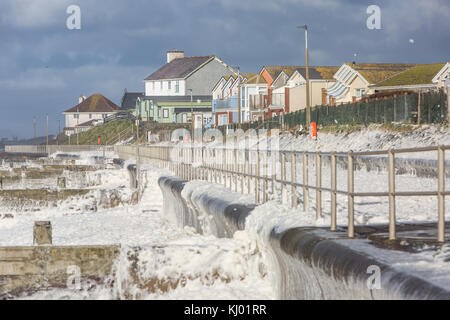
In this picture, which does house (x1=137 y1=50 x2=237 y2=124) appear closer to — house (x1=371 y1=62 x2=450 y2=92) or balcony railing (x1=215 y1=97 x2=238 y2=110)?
balcony railing (x1=215 y1=97 x2=238 y2=110)

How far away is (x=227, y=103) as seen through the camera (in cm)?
8519

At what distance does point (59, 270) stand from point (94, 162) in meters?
53.8

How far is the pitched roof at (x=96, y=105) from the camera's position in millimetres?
138750

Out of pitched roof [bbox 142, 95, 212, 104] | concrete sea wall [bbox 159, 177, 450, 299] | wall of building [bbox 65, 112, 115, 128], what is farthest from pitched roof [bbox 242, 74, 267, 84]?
concrete sea wall [bbox 159, 177, 450, 299]

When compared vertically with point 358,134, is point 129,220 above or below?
below

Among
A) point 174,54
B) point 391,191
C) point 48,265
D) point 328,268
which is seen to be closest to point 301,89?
point 174,54

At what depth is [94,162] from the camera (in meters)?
64.8

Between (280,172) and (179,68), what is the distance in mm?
90679

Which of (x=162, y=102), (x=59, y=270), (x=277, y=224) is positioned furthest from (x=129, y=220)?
(x=162, y=102)

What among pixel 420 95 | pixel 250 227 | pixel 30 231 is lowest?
pixel 30 231

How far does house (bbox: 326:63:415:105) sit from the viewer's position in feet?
194

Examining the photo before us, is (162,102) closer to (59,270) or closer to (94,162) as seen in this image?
(94,162)

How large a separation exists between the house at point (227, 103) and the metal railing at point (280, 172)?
42195 millimetres

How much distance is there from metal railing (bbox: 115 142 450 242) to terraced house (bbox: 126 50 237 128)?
58.7 meters
